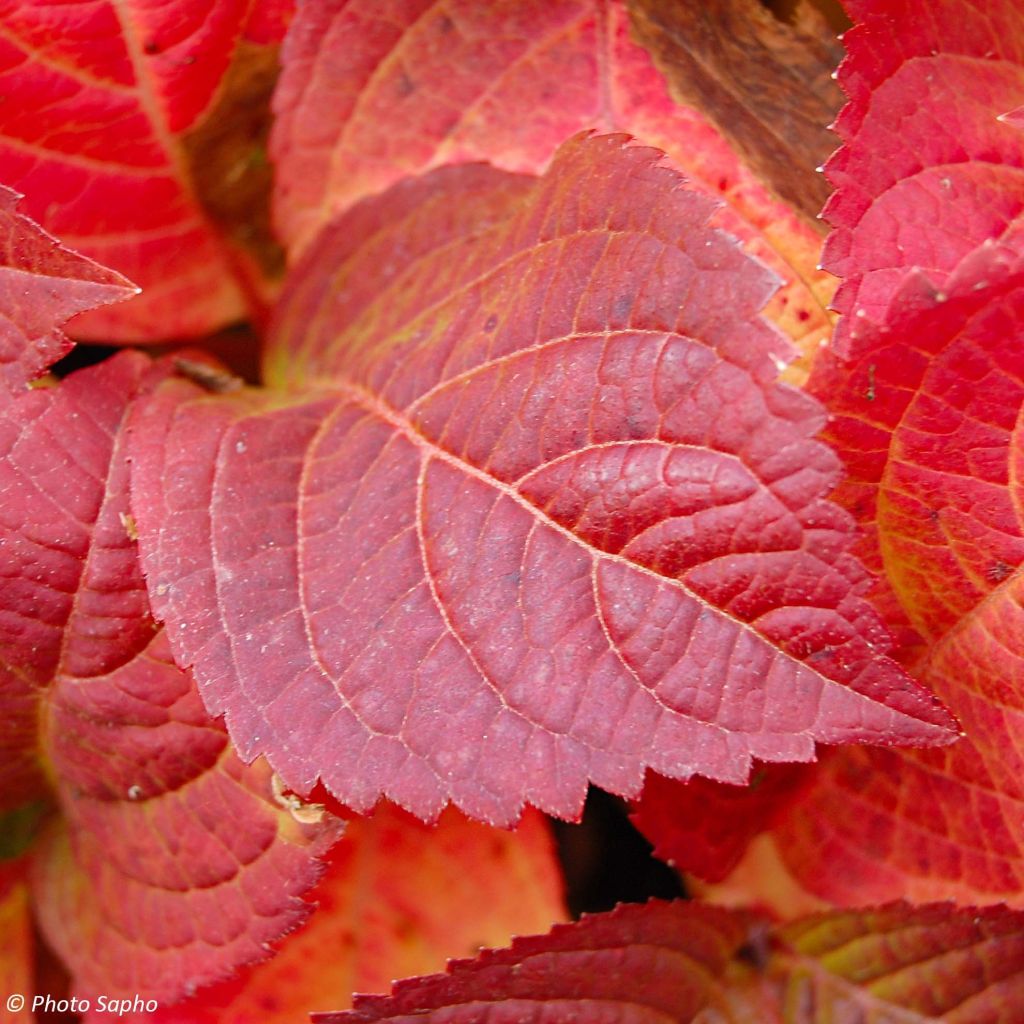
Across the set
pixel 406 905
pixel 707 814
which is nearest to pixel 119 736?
pixel 406 905

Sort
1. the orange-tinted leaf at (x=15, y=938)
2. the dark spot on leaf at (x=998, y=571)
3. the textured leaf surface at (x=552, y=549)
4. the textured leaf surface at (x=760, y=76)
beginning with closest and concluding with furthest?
the textured leaf surface at (x=552, y=549) → the dark spot on leaf at (x=998, y=571) → the textured leaf surface at (x=760, y=76) → the orange-tinted leaf at (x=15, y=938)

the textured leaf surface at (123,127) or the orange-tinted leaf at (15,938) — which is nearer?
the textured leaf surface at (123,127)

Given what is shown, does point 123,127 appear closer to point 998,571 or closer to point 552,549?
point 552,549

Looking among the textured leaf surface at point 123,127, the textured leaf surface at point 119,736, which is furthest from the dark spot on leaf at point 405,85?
the textured leaf surface at point 119,736

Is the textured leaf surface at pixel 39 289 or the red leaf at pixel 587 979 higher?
the textured leaf surface at pixel 39 289

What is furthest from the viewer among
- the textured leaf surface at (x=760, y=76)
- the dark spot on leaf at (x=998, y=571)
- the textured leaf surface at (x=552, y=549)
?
the textured leaf surface at (x=760, y=76)

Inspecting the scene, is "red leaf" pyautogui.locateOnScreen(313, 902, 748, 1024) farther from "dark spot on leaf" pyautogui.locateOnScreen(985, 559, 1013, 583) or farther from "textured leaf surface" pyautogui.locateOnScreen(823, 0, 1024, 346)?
"textured leaf surface" pyautogui.locateOnScreen(823, 0, 1024, 346)

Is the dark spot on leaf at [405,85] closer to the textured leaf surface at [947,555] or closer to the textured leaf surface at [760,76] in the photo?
the textured leaf surface at [760,76]
